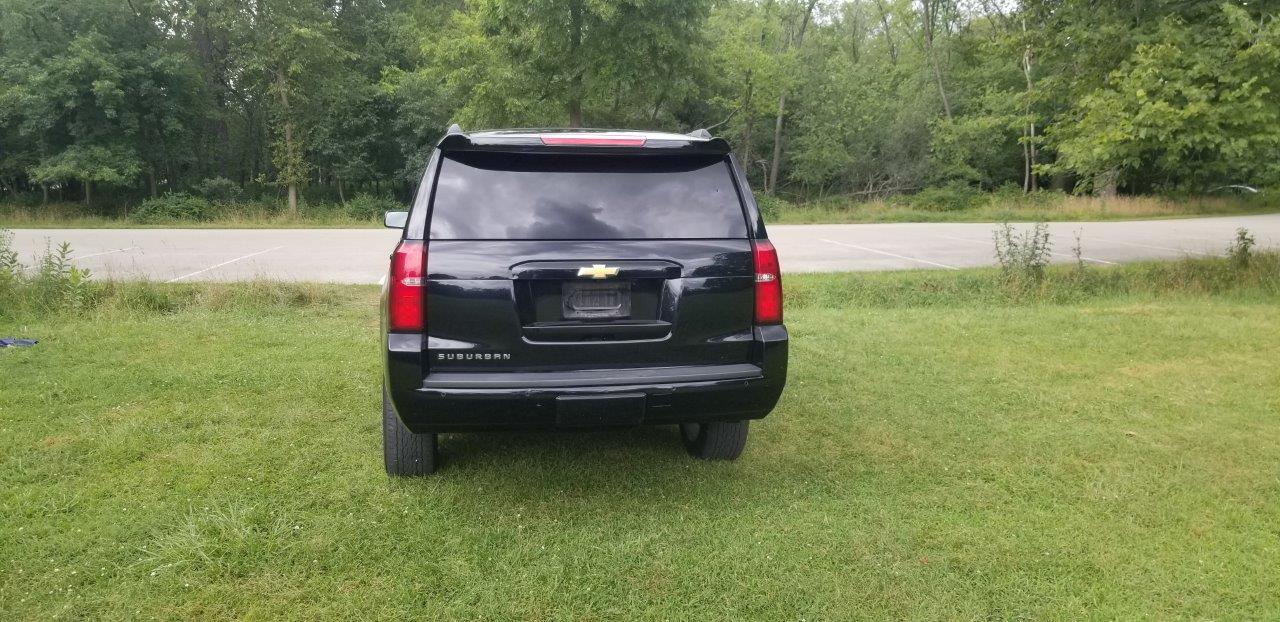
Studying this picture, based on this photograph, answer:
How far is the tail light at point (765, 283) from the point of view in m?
3.38

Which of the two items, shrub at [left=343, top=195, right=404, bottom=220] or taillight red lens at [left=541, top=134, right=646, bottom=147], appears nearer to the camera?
taillight red lens at [left=541, top=134, right=646, bottom=147]

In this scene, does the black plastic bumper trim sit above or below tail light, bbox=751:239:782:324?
below

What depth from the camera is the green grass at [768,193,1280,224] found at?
28438 millimetres

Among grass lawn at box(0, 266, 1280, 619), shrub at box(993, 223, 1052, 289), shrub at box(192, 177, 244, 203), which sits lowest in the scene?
grass lawn at box(0, 266, 1280, 619)

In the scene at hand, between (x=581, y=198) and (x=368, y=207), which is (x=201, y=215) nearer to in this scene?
(x=368, y=207)

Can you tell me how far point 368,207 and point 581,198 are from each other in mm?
29036

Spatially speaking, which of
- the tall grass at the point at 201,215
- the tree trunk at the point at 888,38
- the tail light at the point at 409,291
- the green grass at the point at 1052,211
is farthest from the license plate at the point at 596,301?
the tree trunk at the point at 888,38

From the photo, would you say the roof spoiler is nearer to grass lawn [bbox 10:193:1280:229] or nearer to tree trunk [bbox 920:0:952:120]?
grass lawn [bbox 10:193:1280:229]

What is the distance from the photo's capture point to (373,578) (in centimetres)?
296

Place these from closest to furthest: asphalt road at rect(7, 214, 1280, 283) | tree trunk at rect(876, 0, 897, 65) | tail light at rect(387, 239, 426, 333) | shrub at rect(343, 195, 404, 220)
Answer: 1. tail light at rect(387, 239, 426, 333)
2. asphalt road at rect(7, 214, 1280, 283)
3. shrub at rect(343, 195, 404, 220)
4. tree trunk at rect(876, 0, 897, 65)

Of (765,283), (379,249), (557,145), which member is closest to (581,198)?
(557,145)

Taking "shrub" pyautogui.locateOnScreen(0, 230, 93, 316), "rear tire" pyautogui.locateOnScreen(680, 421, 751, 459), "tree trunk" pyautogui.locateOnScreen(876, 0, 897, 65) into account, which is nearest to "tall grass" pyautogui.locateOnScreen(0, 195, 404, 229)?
"shrub" pyautogui.locateOnScreen(0, 230, 93, 316)

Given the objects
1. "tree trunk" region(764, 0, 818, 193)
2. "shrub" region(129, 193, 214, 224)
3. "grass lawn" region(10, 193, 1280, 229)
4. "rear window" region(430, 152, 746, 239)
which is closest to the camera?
"rear window" region(430, 152, 746, 239)

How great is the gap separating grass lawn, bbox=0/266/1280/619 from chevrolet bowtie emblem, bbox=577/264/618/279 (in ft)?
3.77
